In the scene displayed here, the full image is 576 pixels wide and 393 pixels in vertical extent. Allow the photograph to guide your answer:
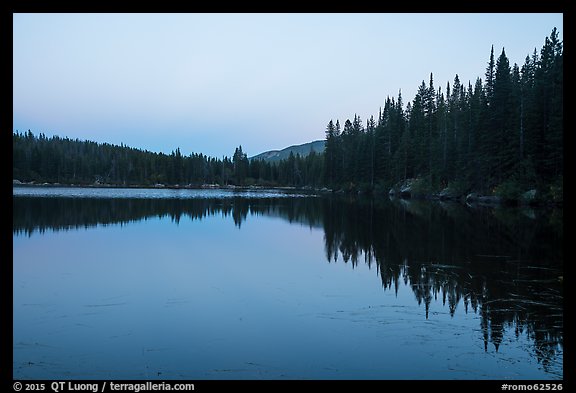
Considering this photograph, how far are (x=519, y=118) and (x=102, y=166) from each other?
173020 mm

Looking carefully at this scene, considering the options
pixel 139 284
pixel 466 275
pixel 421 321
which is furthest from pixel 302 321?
pixel 466 275

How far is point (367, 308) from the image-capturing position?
11945mm

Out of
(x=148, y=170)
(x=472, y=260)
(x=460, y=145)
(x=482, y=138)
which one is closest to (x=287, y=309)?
(x=472, y=260)

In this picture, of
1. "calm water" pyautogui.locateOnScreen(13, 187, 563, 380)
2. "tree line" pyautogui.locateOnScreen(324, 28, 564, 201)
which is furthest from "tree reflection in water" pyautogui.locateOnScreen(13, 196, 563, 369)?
"tree line" pyautogui.locateOnScreen(324, 28, 564, 201)

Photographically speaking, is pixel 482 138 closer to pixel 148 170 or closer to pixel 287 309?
pixel 287 309

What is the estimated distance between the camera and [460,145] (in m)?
68.6

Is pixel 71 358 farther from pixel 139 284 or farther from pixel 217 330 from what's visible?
pixel 139 284

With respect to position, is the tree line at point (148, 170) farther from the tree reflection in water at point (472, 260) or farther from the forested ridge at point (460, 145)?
the tree reflection in water at point (472, 260)

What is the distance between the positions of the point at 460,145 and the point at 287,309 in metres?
63.5

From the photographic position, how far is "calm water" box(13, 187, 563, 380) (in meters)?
8.19

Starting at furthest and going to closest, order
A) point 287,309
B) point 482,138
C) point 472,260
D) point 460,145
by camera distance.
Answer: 1. point 460,145
2. point 482,138
3. point 472,260
4. point 287,309

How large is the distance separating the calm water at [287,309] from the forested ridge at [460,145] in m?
30.8

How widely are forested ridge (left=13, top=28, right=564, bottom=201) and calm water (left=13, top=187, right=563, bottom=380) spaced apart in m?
30.8

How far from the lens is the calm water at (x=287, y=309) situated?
26.9 feet
